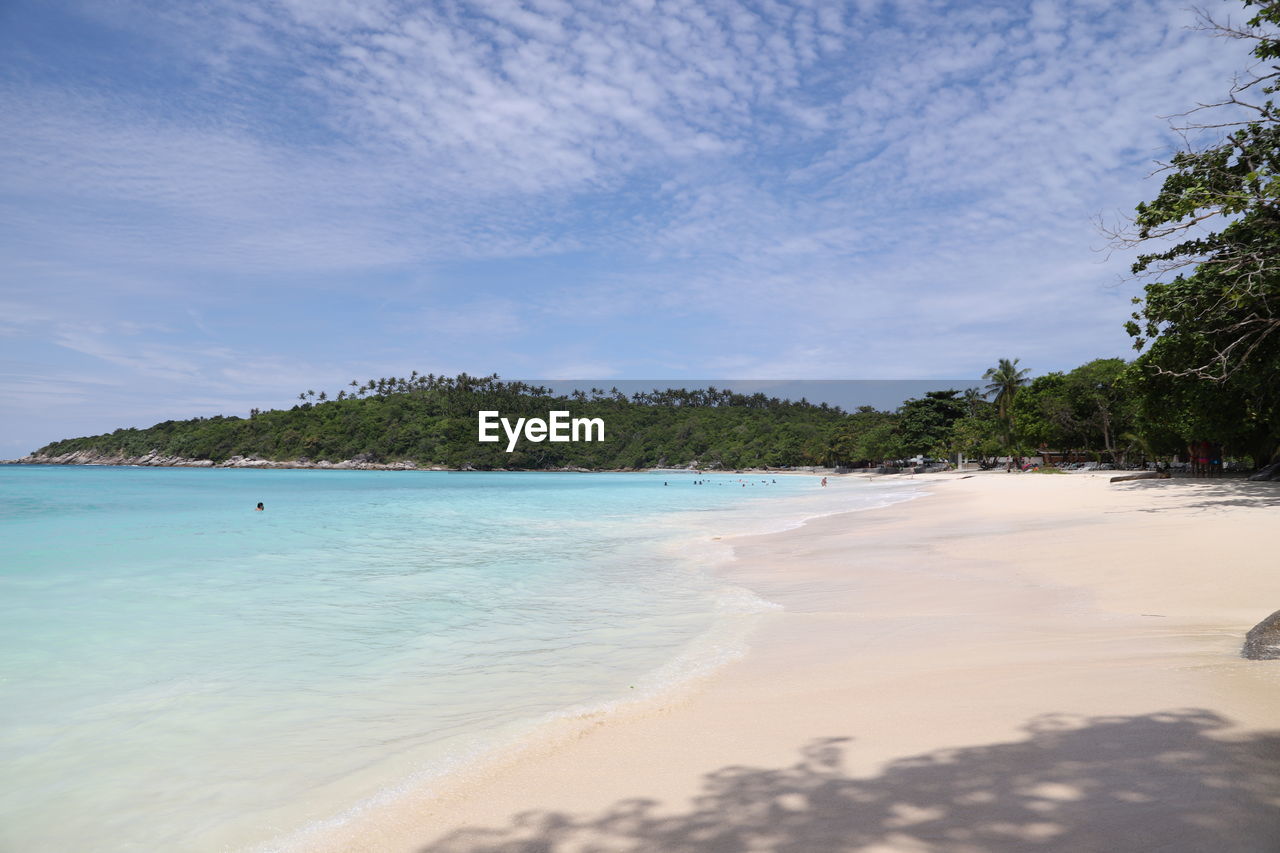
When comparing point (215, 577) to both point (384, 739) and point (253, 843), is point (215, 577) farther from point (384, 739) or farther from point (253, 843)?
point (253, 843)

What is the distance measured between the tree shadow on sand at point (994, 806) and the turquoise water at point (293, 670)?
1.62m

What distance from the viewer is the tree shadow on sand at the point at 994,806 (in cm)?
258

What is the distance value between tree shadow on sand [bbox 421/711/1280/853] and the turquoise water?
1624mm

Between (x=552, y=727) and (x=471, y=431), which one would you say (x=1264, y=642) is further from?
(x=471, y=431)

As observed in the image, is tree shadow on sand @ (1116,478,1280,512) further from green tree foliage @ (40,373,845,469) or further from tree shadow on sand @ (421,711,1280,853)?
green tree foliage @ (40,373,845,469)

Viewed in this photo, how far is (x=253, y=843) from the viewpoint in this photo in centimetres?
347

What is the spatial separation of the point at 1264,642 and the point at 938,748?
2.81 m

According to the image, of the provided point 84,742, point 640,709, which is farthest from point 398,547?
point 640,709

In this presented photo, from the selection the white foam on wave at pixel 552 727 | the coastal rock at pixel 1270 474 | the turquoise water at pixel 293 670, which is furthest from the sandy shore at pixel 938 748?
the coastal rock at pixel 1270 474

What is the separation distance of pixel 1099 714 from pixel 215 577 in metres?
14.6

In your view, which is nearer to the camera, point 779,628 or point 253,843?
point 253,843

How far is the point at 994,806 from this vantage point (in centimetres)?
286

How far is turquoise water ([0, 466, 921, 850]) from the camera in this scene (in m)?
4.08

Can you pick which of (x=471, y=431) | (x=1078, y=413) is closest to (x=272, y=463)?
(x=471, y=431)
